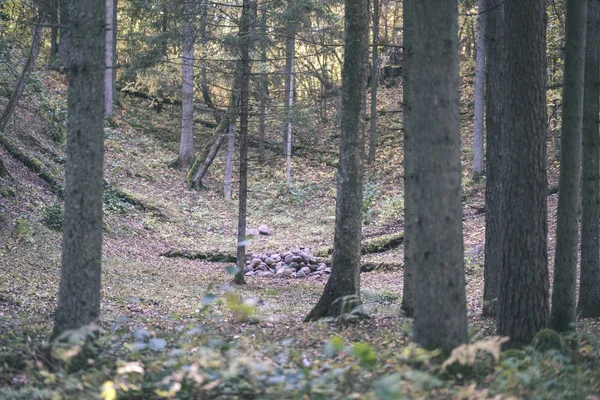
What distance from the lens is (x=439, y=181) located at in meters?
5.11

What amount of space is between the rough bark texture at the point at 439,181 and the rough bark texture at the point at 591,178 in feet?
16.2

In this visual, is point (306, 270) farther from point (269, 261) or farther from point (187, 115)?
point (187, 115)

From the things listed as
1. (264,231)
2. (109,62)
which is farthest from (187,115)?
(264,231)

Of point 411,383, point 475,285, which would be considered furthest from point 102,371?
point 475,285

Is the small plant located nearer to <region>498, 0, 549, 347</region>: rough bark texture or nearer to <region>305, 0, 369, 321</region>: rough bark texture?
<region>305, 0, 369, 321</region>: rough bark texture

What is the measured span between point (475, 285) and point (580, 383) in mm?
8268

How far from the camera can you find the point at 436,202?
512 centimetres

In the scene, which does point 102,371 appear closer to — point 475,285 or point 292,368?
point 292,368

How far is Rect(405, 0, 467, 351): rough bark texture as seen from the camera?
5.12m

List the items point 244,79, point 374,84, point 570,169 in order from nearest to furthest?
point 570,169, point 244,79, point 374,84

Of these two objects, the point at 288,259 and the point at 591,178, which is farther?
the point at 288,259

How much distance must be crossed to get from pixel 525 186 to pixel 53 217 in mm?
11438

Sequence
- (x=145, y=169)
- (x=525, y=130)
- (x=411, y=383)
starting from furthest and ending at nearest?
(x=145, y=169), (x=525, y=130), (x=411, y=383)

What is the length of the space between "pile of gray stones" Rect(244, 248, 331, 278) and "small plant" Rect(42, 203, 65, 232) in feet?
15.9
